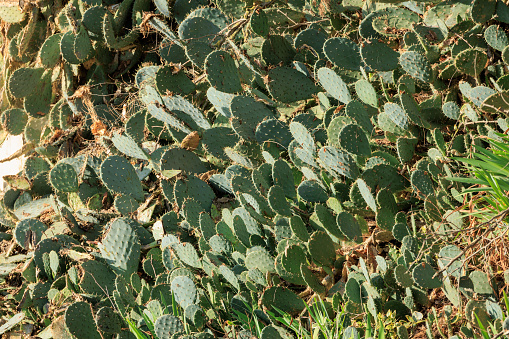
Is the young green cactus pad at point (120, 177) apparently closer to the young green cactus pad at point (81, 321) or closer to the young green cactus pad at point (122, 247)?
the young green cactus pad at point (122, 247)

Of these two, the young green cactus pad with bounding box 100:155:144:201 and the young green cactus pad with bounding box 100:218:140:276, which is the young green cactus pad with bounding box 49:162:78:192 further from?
the young green cactus pad with bounding box 100:218:140:276

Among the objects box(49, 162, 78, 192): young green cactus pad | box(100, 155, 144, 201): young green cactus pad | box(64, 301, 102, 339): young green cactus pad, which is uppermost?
box(100, 155, 144, 201): young green cactus pad

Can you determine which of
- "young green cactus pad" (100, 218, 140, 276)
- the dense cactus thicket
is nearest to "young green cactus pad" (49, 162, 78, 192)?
the dense cactus thicket

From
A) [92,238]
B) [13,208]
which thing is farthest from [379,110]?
[13,208]

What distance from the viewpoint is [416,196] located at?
2.42 meters

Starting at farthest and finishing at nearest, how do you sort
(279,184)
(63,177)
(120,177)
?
(63,177) → (120,177) → (279,184)

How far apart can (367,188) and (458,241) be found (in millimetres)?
463

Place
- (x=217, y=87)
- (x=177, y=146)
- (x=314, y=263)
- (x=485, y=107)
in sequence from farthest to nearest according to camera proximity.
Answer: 1. (x=177, y=146)
2. (x=217, y=87)
3. (x=314, y=263)
4. (x=485, y=107)

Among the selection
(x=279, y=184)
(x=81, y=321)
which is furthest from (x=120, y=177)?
(x=279, y=184)

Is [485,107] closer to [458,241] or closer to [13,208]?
[458,241]

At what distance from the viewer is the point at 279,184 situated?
2754 mm

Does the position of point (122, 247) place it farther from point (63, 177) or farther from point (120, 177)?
point (63, 177)

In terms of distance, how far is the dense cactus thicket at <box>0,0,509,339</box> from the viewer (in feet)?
7.28

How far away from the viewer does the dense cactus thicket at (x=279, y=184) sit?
7.28 ft
